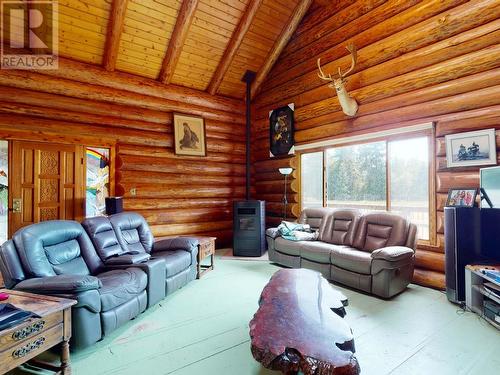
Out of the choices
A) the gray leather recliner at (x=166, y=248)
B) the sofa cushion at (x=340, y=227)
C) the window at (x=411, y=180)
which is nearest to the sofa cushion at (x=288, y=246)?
the sofa cushion at (x=340, y=227)

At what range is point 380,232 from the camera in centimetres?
398

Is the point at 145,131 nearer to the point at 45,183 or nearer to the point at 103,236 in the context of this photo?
the point at 45,183

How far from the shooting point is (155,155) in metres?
5.80

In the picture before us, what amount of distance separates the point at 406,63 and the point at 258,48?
3.21 metres

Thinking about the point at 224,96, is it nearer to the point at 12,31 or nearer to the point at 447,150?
the point at 12,31

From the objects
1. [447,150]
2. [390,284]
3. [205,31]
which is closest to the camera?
[390,284]

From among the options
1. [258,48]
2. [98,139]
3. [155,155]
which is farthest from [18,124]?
[258,48]

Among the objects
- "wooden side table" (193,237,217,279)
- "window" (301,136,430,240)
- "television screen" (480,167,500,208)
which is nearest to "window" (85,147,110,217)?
"wooden side table" (193,237,217,279)

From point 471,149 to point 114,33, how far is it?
5.61 m

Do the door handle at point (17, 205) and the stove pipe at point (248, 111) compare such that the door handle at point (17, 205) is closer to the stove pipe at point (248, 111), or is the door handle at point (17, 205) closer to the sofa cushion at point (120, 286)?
the sofa cushion at point (120, 286)

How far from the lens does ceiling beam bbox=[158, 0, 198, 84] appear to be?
4.74 meters

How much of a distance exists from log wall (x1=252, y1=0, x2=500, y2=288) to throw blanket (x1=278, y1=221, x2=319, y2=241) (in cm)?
106

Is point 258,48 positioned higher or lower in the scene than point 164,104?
higher

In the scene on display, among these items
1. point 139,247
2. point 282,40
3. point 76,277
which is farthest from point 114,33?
point 76,277
